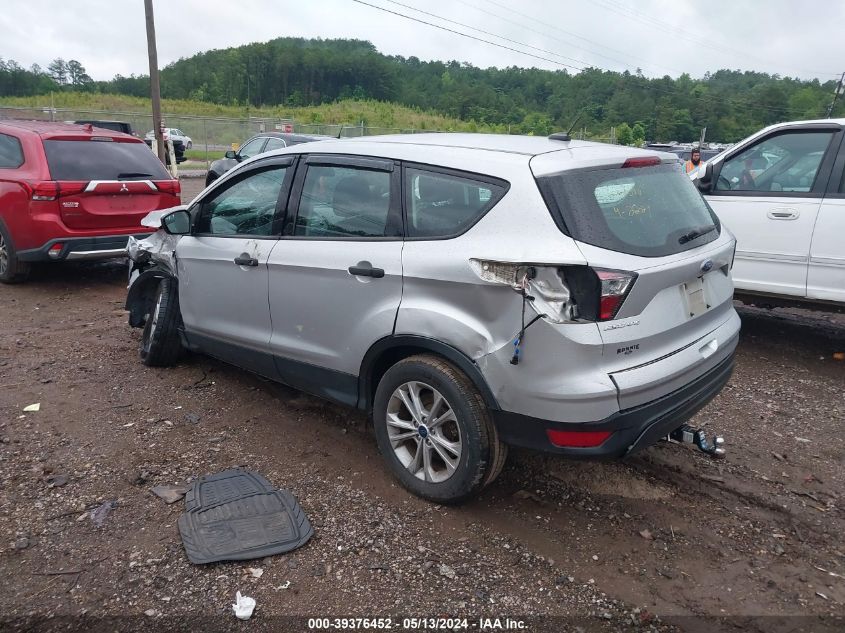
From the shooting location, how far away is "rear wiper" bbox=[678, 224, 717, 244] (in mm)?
3236

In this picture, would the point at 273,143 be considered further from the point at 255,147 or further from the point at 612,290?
the point at 612,290

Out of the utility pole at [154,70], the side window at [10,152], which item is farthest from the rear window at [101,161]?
the utility pole at [154,70]

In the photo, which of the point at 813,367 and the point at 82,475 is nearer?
the point at 82,475

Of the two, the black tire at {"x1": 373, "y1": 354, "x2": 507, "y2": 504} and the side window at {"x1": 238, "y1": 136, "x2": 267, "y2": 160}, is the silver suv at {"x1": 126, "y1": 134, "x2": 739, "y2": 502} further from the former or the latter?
the side window at {"x1": 238, "y1": 136, "x2": 267, "y2": 160}

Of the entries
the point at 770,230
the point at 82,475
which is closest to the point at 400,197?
the point at 82,475

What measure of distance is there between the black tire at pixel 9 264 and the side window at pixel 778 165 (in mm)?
7196

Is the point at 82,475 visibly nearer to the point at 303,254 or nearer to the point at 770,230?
the point at 303,254

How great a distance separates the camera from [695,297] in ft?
10.5

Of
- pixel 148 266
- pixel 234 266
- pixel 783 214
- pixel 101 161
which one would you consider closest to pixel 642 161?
pixel 234 266

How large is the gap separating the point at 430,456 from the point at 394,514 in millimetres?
333

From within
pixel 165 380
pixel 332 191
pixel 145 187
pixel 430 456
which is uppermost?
pixel 332 191

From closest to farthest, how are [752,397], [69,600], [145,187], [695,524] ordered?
[69,600]
[695,524]
[752,397]
[145,187]

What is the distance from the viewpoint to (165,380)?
4.98m

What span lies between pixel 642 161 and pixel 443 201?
3.38 ft
